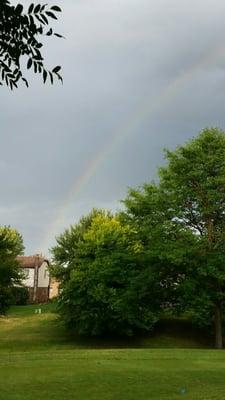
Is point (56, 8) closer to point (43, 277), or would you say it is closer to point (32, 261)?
point (32, 261)

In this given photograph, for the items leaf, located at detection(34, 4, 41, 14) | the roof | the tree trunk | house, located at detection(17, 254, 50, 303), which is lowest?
the tree trunk

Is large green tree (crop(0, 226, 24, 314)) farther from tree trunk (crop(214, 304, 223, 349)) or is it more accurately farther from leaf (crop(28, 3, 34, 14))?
leaf (crop(28, 3, 34, 14))

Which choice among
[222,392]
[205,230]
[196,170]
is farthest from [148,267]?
[222,392]

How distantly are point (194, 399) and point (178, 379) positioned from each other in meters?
3.20

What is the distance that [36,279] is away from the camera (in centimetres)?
9081

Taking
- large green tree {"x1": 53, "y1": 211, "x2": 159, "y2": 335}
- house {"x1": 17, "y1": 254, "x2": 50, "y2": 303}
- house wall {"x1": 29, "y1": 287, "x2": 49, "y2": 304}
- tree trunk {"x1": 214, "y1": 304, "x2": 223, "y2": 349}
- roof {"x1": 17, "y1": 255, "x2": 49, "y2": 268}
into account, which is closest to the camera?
tree trunk {"x1": 214, "y1": 304, "x2": 223, "y2": 349}

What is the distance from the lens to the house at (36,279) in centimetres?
8925

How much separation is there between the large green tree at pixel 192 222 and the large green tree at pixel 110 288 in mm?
2327

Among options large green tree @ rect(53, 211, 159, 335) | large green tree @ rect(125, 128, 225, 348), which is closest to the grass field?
large green tree @ rect(125, 128, 225, 348)

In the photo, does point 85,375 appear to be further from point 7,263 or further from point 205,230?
point 205,230

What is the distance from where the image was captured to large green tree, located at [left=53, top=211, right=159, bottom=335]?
37.8 meters

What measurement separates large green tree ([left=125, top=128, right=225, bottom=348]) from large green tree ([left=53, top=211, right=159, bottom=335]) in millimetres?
2327

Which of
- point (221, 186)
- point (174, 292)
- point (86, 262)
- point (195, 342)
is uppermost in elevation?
point (221, 186)

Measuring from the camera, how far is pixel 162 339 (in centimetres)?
4419
